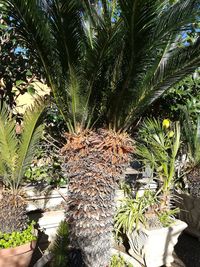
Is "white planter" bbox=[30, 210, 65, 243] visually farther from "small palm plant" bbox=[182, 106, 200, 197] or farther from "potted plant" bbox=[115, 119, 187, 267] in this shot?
"small palm plant" bbox=[182, 106, 200, 197]

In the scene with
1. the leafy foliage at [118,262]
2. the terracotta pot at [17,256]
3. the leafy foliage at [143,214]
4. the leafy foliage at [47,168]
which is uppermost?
the leafy foliage at [47,168]

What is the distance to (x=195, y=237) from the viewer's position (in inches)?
193

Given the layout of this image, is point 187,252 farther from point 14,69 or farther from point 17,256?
point 14,69

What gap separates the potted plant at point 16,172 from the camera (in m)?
3.39

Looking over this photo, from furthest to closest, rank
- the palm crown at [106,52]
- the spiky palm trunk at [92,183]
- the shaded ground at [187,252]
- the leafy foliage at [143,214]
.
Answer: the shaded ground at [187,252], the leafy foliage at [143,214], the spiky palm trunk at [92,183], the palm crown at [106,52]

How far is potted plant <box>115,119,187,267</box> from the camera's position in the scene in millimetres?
3918

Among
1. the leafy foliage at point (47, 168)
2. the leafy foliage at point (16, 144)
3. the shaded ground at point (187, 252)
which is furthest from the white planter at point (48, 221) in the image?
the leafy foliage at point (16, 144)

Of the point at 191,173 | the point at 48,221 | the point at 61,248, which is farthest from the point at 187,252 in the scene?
the point at 61,248

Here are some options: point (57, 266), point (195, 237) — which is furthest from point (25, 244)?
point (195, 237)

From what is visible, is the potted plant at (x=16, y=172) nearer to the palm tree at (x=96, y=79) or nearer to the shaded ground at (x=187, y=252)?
the palm tree at (x=96, y=79)

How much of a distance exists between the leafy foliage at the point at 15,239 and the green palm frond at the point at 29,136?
1.92 feet

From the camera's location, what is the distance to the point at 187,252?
176 inches

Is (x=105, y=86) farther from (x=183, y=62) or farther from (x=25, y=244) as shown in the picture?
(x=25, y=244)

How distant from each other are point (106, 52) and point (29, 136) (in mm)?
1423
